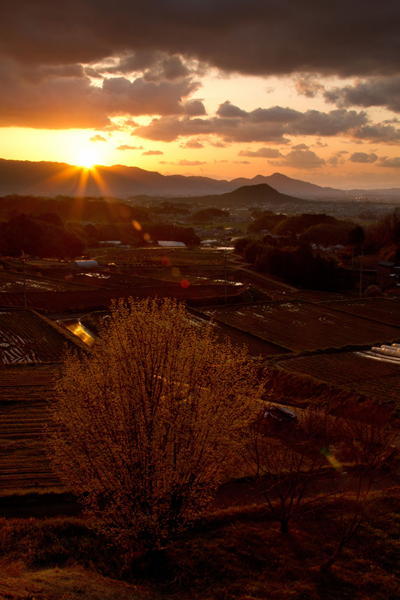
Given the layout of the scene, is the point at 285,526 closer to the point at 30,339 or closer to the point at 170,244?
the point at 30,339

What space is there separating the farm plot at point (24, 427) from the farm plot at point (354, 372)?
1493 centimetres

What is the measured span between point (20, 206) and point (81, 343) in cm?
14237

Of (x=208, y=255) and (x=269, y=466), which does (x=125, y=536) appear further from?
(x=208, y=255)

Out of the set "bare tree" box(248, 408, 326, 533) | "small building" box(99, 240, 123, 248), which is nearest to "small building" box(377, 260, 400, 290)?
"bare tree" box(248, 408, 326, 533)

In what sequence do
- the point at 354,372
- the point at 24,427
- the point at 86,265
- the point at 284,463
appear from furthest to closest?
the point at 86,265 < the point at 354,372 < the point at 24,427 < the point at 284,463

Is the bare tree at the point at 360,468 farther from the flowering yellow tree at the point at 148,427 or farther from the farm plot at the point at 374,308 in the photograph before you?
the farm plot at the point at 374,308

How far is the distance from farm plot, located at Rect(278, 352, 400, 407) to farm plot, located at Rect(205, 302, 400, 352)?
3.23m

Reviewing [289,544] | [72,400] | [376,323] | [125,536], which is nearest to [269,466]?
[289,544]

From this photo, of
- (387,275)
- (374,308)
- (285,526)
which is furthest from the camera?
(387,275)

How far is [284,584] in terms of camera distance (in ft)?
43.8

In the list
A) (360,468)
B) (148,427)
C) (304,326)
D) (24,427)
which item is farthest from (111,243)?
(148,427)

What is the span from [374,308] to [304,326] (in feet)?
40.6

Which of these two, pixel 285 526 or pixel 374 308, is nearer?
pixel 285 526

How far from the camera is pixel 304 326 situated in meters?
46.6
